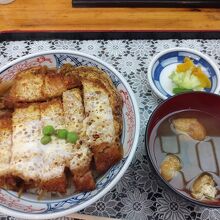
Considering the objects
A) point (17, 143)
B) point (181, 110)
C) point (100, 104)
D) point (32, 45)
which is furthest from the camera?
point (32, 45)

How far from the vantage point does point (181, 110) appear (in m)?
1.57

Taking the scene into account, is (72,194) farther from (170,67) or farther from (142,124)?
(170,67)

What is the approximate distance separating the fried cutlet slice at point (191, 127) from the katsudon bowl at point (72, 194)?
0.23 metres

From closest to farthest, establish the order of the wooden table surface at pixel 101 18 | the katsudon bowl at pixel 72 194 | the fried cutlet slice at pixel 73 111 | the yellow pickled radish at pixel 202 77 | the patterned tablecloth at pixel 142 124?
the katsudon bowl at pixel 72 194 → the fried cutlet slice at pixel 73 111 → the patterned tablecloth at pixel 142 124 → the yellow pickled radish at pixel 202 77 → the wooden table surface at pixel 101 18

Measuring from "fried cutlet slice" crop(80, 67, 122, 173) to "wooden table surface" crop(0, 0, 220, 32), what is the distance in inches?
28.9

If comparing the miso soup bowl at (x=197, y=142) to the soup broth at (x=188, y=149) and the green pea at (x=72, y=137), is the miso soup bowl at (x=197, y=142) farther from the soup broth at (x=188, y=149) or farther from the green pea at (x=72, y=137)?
the green pea at (x=72, y=137)

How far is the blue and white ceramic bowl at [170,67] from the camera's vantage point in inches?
70.6

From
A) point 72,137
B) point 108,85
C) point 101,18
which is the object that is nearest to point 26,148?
point 72,137

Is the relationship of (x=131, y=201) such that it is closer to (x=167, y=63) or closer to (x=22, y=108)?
(x=22, y=108)

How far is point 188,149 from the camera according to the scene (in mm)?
1485

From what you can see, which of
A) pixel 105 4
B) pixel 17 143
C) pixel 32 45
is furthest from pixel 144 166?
pixel 105 4

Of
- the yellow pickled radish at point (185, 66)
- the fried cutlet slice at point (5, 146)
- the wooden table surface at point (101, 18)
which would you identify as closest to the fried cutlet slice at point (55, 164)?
the fried cutlet slice at point (5, 146)

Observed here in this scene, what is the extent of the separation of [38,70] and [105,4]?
0.91 m

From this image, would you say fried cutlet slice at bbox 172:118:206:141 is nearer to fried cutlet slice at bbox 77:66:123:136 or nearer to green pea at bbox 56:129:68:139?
fried cutlet slice at bbox 77:66:123:136
